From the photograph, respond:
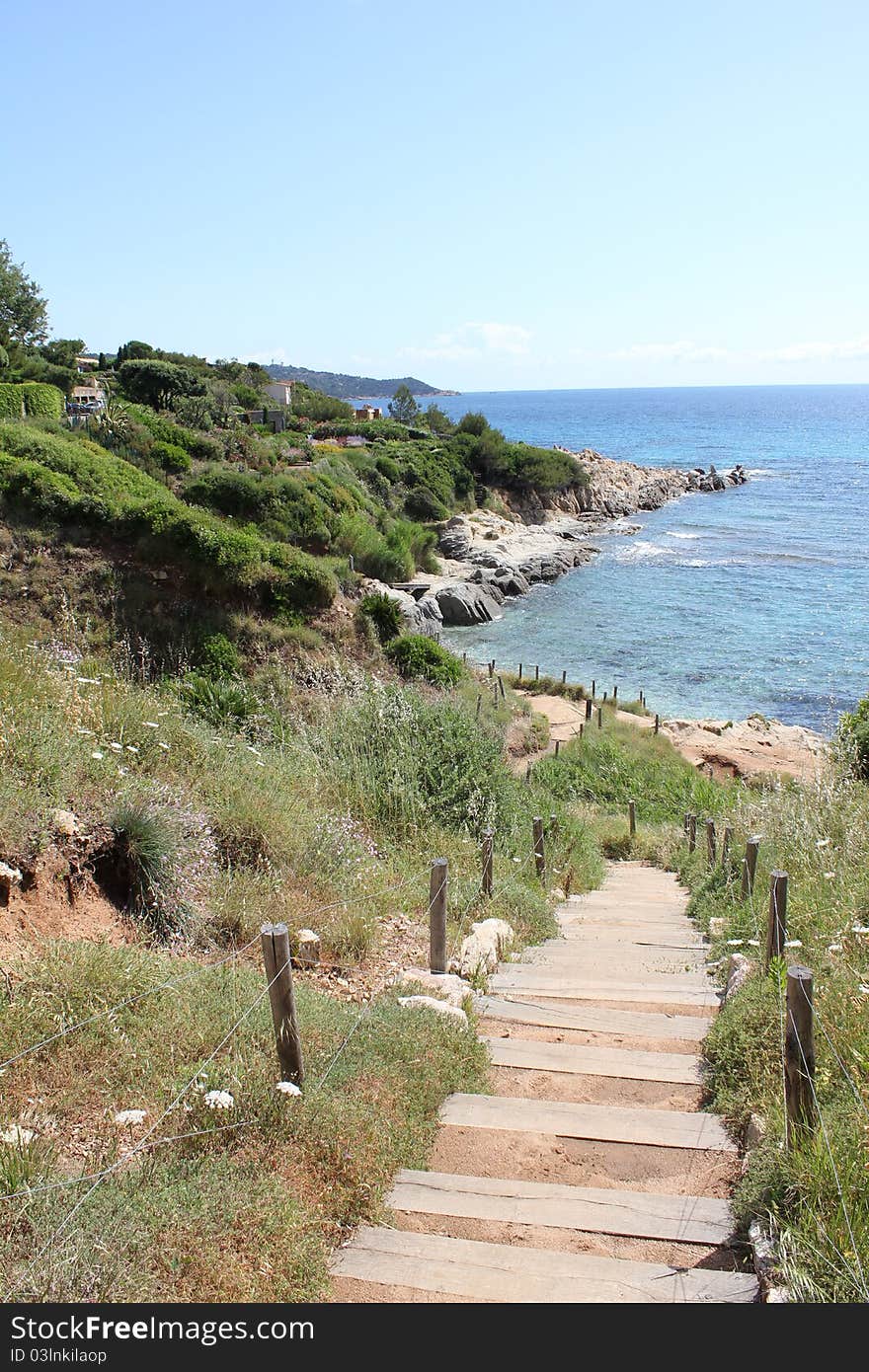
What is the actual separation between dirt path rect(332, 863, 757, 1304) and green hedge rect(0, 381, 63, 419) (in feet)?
92.2

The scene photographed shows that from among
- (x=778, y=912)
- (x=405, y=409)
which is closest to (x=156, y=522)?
(x=778, y=912)

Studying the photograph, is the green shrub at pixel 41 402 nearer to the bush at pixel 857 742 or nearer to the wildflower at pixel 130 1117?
the bush at pixel 857 742

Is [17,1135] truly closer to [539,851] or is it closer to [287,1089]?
[287,1089]

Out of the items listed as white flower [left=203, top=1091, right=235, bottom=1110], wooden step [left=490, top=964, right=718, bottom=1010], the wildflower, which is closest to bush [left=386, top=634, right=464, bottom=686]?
wooden step [left=490, top=964, right=718, bottom=1010]

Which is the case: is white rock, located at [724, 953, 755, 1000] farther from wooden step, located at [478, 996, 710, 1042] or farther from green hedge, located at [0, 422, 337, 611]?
green hedge, located at [0, 422, 337, 611]

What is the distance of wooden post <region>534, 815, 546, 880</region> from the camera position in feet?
36.5

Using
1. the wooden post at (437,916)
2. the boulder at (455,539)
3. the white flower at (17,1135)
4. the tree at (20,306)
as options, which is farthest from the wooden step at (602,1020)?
the tree at (20,306)

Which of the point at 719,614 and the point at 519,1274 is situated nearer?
the point at 519,1274

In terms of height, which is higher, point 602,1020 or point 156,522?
point 156,522

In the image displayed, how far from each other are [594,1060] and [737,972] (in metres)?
1.47

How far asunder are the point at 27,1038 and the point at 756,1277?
10.4ft

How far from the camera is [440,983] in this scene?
6.25m

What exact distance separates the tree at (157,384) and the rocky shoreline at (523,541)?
15.7 meters
